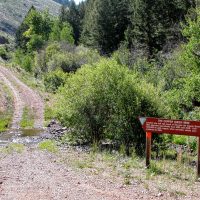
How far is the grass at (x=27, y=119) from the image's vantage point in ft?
108

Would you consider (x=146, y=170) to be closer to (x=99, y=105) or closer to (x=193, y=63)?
(x=99, y=105)

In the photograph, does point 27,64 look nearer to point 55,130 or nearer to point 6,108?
point 6,108

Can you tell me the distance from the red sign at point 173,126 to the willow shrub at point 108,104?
557 centimetres

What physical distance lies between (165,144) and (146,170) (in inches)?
276

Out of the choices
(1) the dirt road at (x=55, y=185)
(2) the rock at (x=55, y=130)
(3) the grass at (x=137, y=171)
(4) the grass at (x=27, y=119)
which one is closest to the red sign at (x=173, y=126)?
(3) the grass at (x=137, y=171)

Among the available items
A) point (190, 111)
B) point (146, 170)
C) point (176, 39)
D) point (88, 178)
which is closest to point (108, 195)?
point (88, 178)

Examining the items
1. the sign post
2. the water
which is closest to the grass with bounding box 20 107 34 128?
the water

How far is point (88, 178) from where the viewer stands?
42.1 ft

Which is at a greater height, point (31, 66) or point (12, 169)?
point (31, 66)

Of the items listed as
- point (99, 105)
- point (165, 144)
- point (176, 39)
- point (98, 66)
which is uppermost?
point (176, 39)

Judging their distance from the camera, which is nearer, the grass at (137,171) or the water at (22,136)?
the grass at (137,171)

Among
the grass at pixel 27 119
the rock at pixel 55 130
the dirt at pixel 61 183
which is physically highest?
the dirt at pixel 61 183

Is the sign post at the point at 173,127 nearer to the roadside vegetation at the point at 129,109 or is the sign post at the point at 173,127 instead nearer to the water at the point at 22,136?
the roadside vegetation at the point at 129,109

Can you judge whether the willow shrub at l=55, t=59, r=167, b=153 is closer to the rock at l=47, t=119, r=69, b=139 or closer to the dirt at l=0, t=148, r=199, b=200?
the rock at l=47, t=119, r=69, b=139
